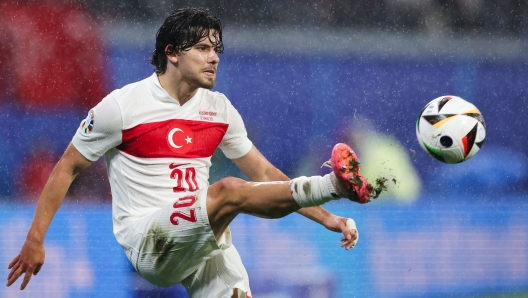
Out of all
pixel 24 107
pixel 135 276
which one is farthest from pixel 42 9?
pixel 135 276

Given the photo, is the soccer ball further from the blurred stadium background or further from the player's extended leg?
the blurred stadium background

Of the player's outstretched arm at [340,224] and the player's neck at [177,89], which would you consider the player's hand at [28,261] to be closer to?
the player's neck at [177,89]

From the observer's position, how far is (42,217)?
282cm

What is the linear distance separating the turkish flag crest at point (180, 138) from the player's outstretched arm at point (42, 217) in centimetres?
35

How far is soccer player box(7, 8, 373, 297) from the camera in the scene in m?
2.72

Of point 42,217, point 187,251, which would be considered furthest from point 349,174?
point 42,217

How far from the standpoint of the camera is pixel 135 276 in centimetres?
446

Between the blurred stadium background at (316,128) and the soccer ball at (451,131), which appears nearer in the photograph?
the soccer ball at (451,131)

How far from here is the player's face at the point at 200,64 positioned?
296 centimetres

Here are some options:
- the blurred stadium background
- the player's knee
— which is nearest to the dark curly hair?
the player's knee

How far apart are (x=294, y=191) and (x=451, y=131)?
2.99 feet

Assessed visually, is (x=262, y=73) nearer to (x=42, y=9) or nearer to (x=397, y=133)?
(x=397, y=133)

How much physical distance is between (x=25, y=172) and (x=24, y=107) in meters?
0.42

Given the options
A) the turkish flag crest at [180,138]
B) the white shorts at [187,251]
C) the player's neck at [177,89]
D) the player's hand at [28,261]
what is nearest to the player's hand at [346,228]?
the white shorts at [187,251]
